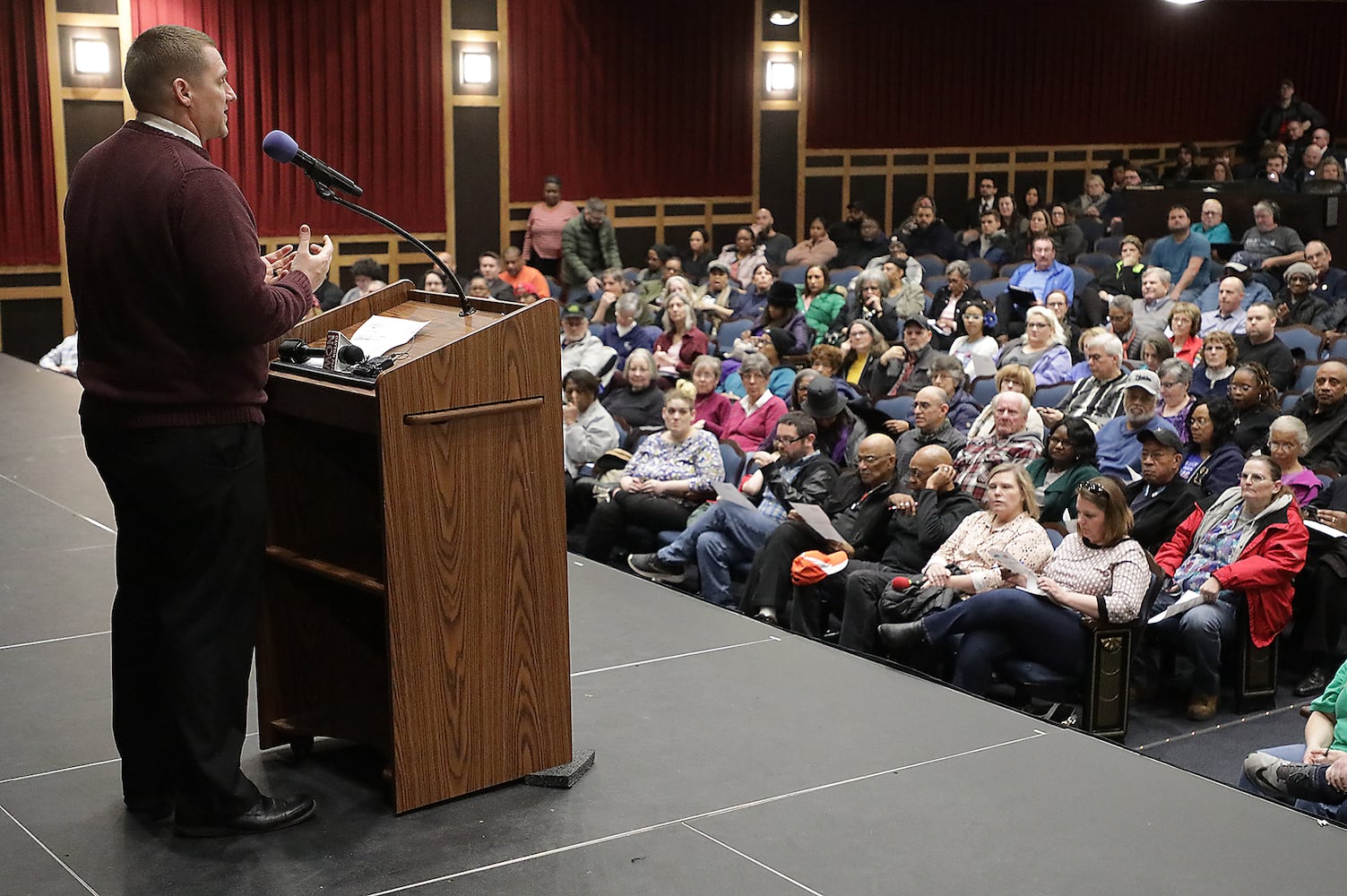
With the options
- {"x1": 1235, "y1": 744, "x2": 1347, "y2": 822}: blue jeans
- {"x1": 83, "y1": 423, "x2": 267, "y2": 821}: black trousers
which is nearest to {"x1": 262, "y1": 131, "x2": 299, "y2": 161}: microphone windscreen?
{"x1": 83, "y1": 423, "x2": 267, "y2": 821}: black trousers

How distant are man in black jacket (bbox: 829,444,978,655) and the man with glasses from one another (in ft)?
1.29

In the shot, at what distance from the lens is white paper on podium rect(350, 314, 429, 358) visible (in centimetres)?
248

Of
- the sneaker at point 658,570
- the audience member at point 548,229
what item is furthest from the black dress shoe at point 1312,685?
the audience member at point 548,229

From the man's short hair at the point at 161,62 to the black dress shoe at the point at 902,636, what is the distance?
252 cm

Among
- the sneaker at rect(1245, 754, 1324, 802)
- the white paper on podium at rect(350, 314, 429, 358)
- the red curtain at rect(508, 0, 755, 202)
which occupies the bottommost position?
the sneaker at rect(1245, 754, 1324, 802)

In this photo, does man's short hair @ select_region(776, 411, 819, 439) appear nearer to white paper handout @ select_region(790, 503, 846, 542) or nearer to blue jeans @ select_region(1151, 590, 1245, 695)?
white paper handout @ select_region(790, 503, 846, 542)

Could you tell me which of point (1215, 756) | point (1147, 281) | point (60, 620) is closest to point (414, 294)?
point (60, 620)

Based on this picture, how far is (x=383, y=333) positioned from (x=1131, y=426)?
3452 mm

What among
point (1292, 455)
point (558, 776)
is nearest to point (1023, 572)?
point (1292, 455)

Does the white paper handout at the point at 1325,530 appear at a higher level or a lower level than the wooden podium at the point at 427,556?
lower

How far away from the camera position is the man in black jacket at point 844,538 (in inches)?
183

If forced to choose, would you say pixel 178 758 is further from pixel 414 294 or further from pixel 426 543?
pixel 414 294

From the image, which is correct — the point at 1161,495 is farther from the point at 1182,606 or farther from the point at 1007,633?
the point at 1007,633

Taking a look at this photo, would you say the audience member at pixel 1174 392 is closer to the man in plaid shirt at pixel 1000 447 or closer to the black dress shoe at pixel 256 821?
the man in plaid shirt at pixel 1000 447
